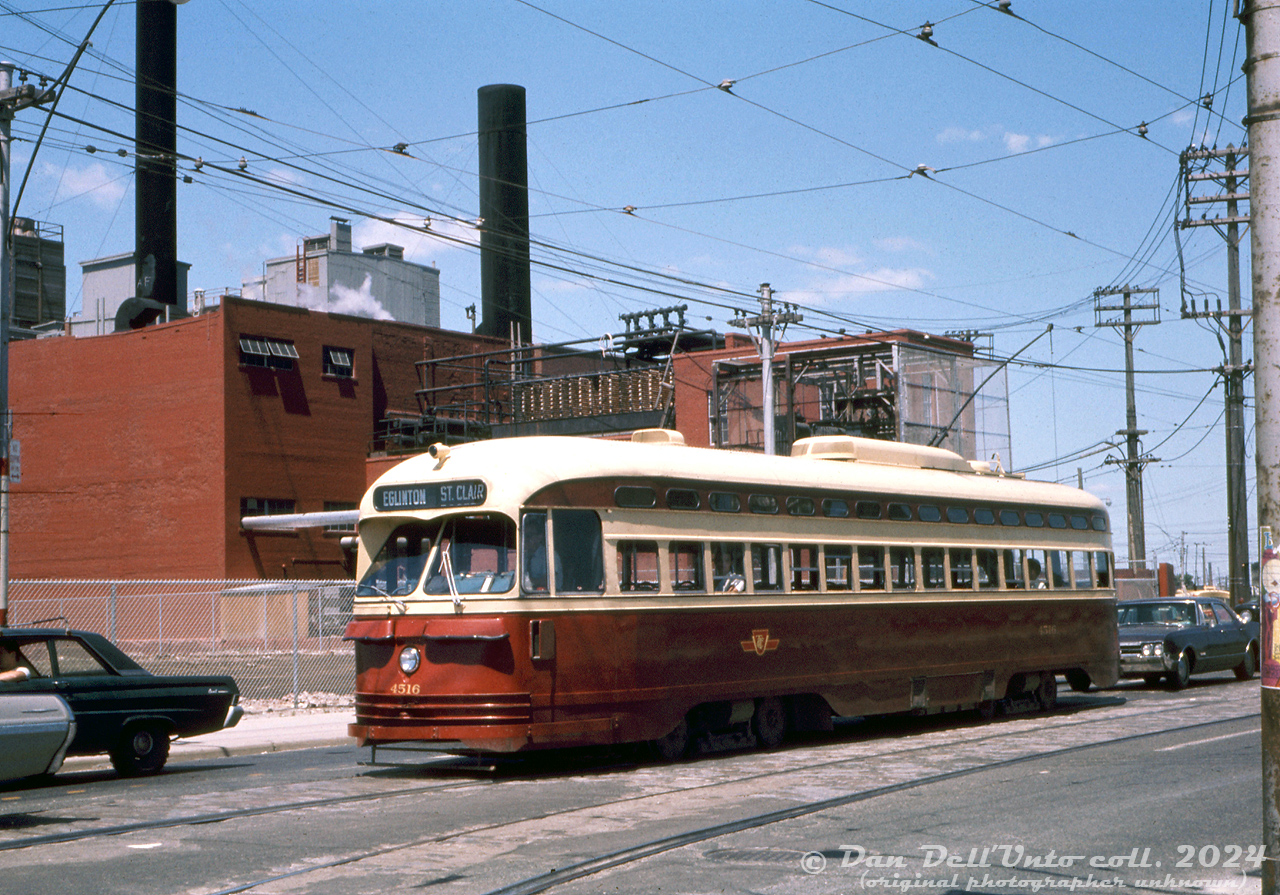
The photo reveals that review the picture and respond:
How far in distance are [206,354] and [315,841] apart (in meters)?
39.8

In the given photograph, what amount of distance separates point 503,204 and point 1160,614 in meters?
38.2

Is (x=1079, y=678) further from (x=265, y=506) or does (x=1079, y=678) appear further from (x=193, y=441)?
(x=193, y=441)

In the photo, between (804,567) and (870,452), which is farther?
(870,452)

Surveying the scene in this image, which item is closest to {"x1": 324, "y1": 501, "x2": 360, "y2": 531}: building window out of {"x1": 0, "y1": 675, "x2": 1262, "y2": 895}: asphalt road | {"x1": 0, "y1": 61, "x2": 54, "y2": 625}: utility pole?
{"x1": 0, "y1": 61, "x2": 54, "y2": 625}: utility pole

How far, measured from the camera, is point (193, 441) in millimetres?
46781

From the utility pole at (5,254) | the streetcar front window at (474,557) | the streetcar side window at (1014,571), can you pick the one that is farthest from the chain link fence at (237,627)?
the streetcar side window at (1014,571)

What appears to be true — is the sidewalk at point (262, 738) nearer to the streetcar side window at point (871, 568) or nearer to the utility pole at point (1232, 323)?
the streetcar side window at point (871, 568)

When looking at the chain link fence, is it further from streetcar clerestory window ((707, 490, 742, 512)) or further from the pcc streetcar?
streetcar clerestory window ((707, 490, 742, 512))

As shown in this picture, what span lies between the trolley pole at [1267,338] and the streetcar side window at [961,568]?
11628mm

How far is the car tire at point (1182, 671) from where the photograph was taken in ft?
76.6

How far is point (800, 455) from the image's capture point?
1756 centimetres

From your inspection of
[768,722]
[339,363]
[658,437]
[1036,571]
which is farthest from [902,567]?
[339,363]

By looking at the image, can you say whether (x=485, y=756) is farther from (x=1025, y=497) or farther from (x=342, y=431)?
(x=342, y=431)

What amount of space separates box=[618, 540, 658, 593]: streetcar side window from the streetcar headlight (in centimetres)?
203
